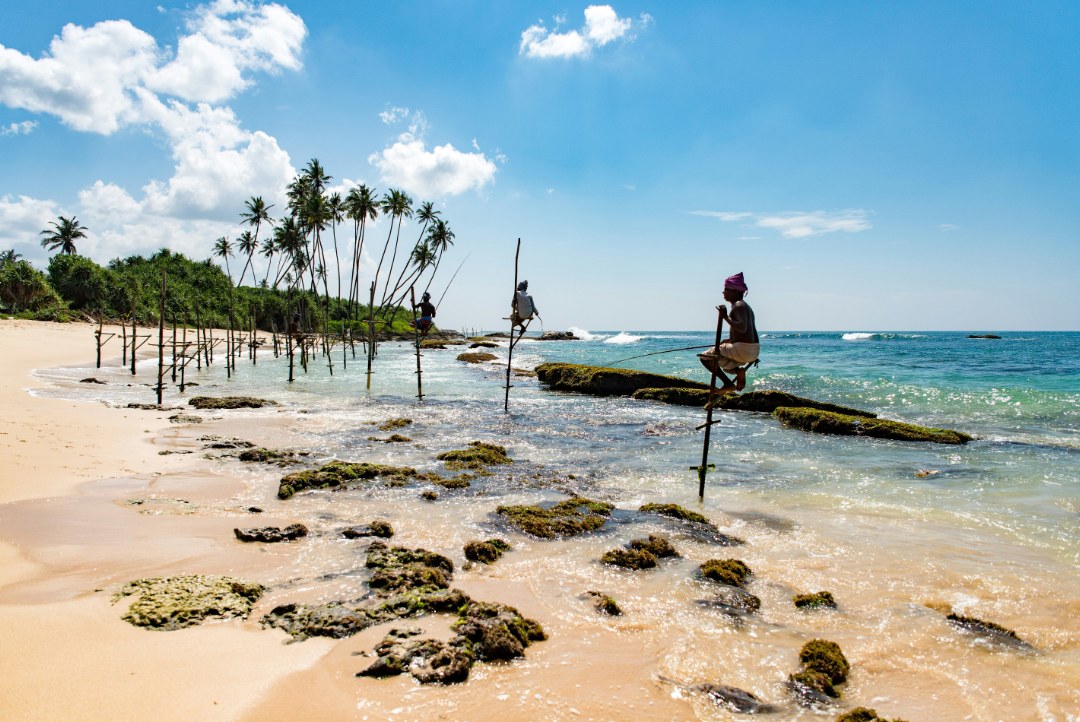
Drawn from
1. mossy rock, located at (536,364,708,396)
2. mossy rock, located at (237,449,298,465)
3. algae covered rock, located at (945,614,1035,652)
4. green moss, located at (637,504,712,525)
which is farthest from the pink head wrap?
mossy rock, located at (536,364,708,396)

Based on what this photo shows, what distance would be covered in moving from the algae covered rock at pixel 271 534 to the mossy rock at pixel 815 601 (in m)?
5.57

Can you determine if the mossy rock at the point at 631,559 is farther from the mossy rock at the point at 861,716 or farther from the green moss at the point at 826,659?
the mossy rock at the point at 861,716

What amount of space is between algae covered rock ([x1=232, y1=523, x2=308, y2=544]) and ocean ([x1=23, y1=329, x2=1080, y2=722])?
236 mm

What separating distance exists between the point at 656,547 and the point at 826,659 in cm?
244

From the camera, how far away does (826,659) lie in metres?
4.23

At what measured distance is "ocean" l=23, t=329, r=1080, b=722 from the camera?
408 centimetres

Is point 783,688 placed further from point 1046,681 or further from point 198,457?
point 198,457

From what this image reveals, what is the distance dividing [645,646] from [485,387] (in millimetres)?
23594

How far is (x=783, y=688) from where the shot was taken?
3.99 metres

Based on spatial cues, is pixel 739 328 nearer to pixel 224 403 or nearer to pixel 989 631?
pixel 989 631

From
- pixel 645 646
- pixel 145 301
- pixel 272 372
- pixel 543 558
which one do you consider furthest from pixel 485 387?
pixel 145 301

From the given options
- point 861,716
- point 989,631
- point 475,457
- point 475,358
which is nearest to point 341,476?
point 475,457

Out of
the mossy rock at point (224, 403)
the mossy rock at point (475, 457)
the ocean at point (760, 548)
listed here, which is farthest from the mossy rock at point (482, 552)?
the mossy rock at point (224, 403)

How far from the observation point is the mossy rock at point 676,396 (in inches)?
851
